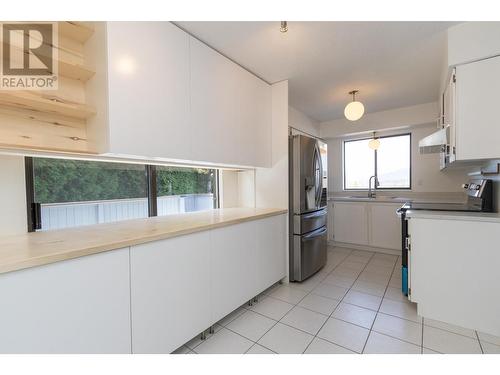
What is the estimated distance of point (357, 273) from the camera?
2.98 metres

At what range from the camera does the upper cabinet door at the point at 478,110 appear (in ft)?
5.57

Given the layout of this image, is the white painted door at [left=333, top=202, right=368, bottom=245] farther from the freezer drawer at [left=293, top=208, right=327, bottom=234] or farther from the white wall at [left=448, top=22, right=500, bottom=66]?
the white wall at [left=448, top=22, right=500, bottom=66]

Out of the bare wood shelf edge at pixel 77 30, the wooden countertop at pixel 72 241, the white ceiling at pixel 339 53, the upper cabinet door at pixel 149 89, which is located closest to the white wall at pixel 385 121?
the white ceiling at pixel 339 53

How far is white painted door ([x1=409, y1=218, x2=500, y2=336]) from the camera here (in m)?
1.71

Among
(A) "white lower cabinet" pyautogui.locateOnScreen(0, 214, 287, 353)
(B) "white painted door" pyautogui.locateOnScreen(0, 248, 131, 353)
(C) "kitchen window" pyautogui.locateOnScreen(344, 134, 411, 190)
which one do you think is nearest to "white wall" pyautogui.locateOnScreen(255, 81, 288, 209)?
(A) "white lower cabinet" pyautogui.locateOnScreen(0, 214, 287, 353)

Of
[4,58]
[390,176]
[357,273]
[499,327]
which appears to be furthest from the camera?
[390,176]

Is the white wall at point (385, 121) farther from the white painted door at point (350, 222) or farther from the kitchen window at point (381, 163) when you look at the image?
the white painted door at point (350, 222)

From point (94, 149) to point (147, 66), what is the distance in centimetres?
65

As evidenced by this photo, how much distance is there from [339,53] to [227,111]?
1.18 metres

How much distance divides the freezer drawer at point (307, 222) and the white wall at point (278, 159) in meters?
0.21
